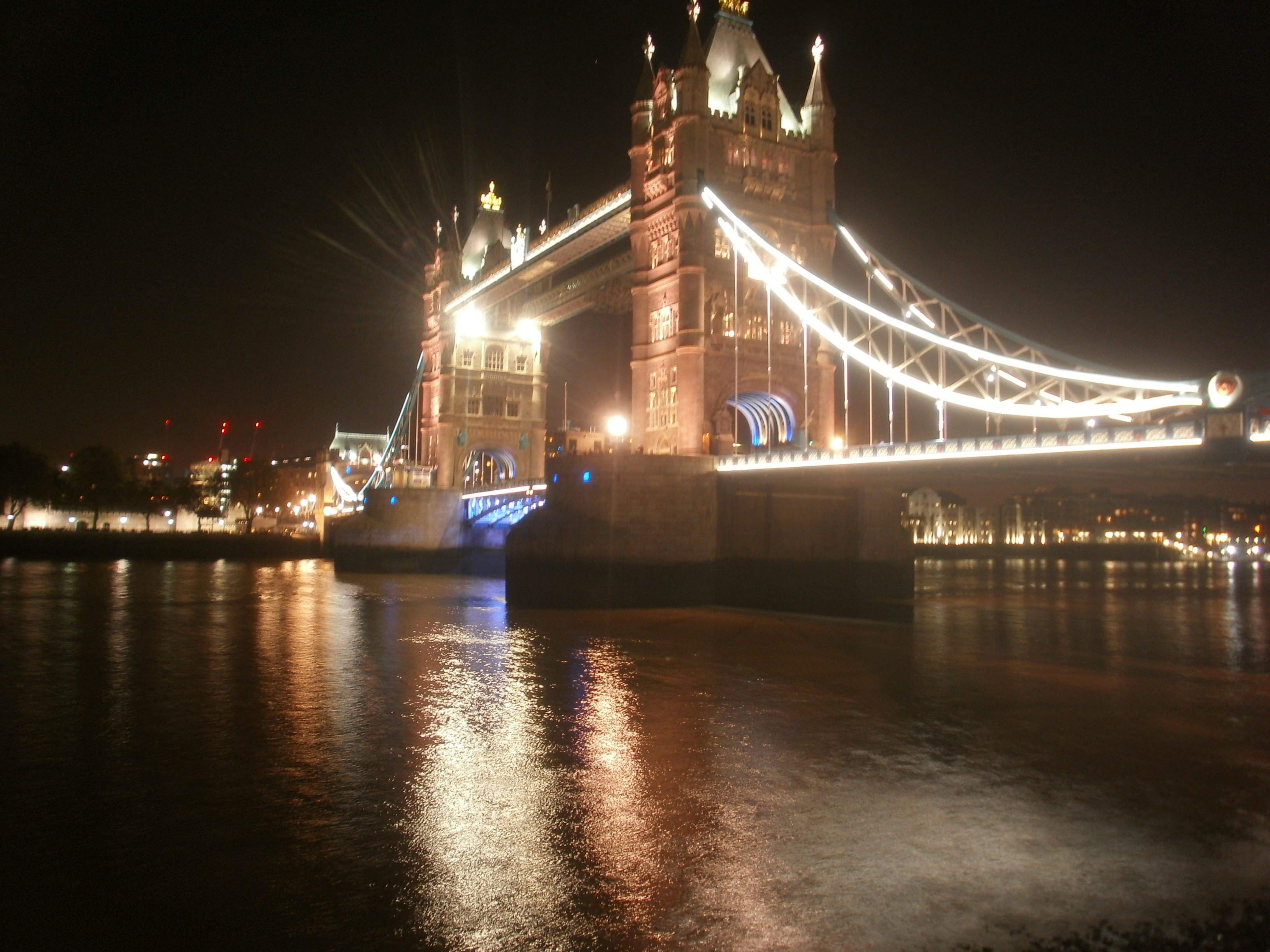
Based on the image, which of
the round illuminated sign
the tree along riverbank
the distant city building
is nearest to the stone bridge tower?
the round illuminated sign

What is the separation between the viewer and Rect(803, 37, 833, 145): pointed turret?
3291 centimetres

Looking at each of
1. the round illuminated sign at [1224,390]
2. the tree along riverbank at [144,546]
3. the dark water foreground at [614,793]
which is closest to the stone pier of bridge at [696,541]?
the dark water foreground at [614,793]

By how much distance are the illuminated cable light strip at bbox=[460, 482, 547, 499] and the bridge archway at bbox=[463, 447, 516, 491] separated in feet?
32.4

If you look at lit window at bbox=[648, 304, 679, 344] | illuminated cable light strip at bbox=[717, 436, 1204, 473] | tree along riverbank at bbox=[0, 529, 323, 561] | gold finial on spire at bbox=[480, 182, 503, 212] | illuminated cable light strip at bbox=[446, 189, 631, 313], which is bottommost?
tree along riverbank at bbox=[0, 529, 323, 561]

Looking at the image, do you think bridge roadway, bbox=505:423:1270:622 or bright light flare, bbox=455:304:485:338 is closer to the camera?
bridge roadway, bbox=505:423:1270:622

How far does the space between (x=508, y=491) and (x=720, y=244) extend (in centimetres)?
1520

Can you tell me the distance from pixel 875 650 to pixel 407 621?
11327 millimetres

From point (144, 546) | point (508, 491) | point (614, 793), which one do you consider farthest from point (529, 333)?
point (614, 793)

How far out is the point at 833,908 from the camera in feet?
A: 20.4

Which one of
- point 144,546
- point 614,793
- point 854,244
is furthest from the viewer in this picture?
point 144,546

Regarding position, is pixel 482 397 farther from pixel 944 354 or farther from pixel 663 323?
pixel 944 354

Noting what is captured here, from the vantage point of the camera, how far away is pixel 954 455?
768 inches

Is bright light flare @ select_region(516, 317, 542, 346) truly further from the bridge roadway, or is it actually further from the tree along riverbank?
the bridge roadway

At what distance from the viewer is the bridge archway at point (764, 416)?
105 feet
